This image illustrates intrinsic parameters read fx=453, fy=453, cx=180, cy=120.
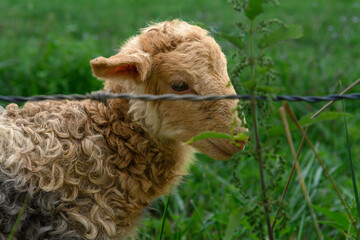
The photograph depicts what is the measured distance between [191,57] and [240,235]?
1.50 metres

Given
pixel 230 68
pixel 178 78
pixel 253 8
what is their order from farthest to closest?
pixel 230 68
pixel 178 78
pixel 253 8

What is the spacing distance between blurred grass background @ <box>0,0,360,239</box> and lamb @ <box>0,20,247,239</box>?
502 millimetres

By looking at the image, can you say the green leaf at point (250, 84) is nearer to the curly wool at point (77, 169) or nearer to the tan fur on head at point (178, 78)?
the tan fur on head at point (178, 78)

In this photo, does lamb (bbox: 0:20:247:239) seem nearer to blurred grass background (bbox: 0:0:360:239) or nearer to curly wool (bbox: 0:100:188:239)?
curly wool (bbox: 0:100:188:239)

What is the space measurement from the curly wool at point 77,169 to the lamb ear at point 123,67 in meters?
0.28

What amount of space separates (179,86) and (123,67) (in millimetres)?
387

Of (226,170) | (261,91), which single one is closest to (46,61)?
(226,170)

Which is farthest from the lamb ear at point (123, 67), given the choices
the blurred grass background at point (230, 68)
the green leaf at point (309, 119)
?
the green leaf at point (309, 119)

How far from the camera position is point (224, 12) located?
10219 millimetres

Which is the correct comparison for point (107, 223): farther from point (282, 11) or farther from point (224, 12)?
point (282, 11)

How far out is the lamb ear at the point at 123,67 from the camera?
268cm

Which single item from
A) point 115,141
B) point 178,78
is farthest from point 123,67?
point 115,141

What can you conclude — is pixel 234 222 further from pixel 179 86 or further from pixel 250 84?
pixel 179 86

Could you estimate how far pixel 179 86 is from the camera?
2.99 m
